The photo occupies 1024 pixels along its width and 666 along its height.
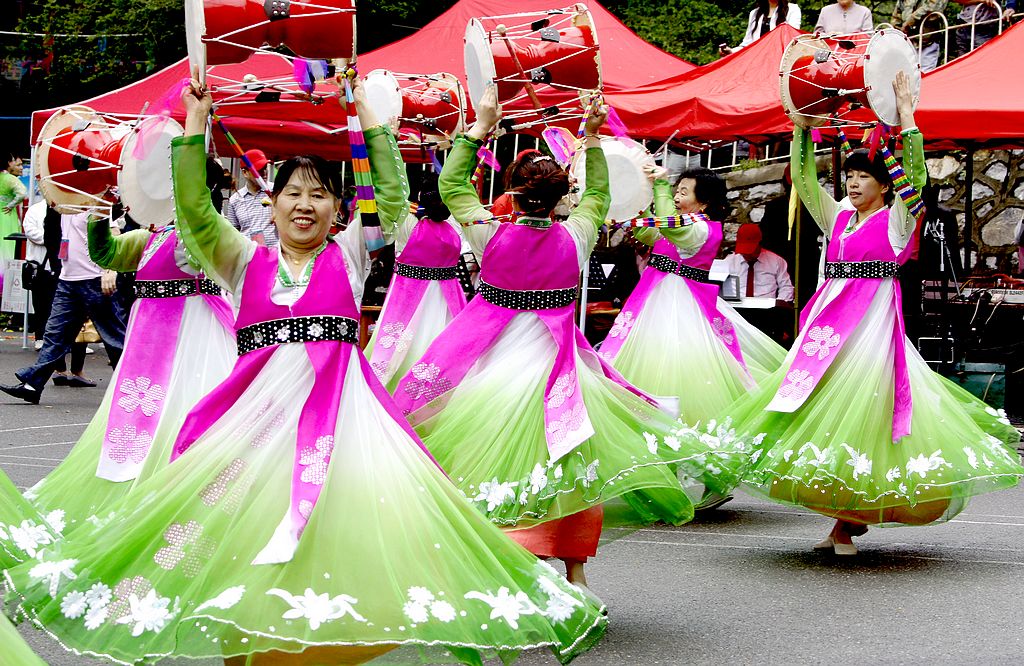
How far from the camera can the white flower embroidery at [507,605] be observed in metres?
3.67

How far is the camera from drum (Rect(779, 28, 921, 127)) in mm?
6496

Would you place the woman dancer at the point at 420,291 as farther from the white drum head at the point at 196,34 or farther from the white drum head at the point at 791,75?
the white drum head at the point at 196,34

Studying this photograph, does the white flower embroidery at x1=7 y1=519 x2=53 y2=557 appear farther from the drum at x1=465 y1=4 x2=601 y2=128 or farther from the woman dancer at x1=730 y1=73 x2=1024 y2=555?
the woman dancer at x1=730 y1=73 x2=1024 y2=555

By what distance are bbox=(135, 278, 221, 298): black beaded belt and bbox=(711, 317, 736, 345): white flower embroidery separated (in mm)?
3165

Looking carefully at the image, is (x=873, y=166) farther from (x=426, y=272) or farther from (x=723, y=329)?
(x=426, y=272)

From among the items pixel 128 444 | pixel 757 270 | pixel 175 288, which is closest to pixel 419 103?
pixel 175 288

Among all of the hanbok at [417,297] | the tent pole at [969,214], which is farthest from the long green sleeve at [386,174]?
the tent pole at [969,214]

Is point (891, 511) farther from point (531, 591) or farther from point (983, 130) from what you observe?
point (983, 130)

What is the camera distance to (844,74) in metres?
6.72

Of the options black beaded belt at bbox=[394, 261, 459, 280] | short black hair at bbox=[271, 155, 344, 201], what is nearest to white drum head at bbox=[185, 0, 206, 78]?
short black hair at bbox=[271, 155, 344, 201]

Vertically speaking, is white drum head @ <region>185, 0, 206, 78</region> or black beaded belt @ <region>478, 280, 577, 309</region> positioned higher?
white drum head @ <region>185, 0, 206, 78</region>

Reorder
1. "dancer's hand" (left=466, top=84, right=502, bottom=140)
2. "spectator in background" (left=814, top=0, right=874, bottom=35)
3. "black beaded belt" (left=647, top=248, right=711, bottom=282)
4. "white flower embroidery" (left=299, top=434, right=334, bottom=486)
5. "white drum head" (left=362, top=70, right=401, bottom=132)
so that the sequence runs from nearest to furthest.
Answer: "white flower embroidery" (left=299, top=434, right=334, bottom=486) < "dancer's hand" (left=466, top=84, right=502, bottom=140) < "white drum head" (left=362, top=70, right=401, bottom=132) < "black beaded belt" (left=647, top=248, right=711, bottom=282) < "spectator in background" (left=814, top=0, right=874, bottom=35)

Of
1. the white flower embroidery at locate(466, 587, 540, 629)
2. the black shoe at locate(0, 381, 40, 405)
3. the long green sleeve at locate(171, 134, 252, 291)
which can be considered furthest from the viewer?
the black shoe at locate(0, 381, 40, 405)

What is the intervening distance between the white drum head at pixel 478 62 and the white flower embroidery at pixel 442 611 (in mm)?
2658
